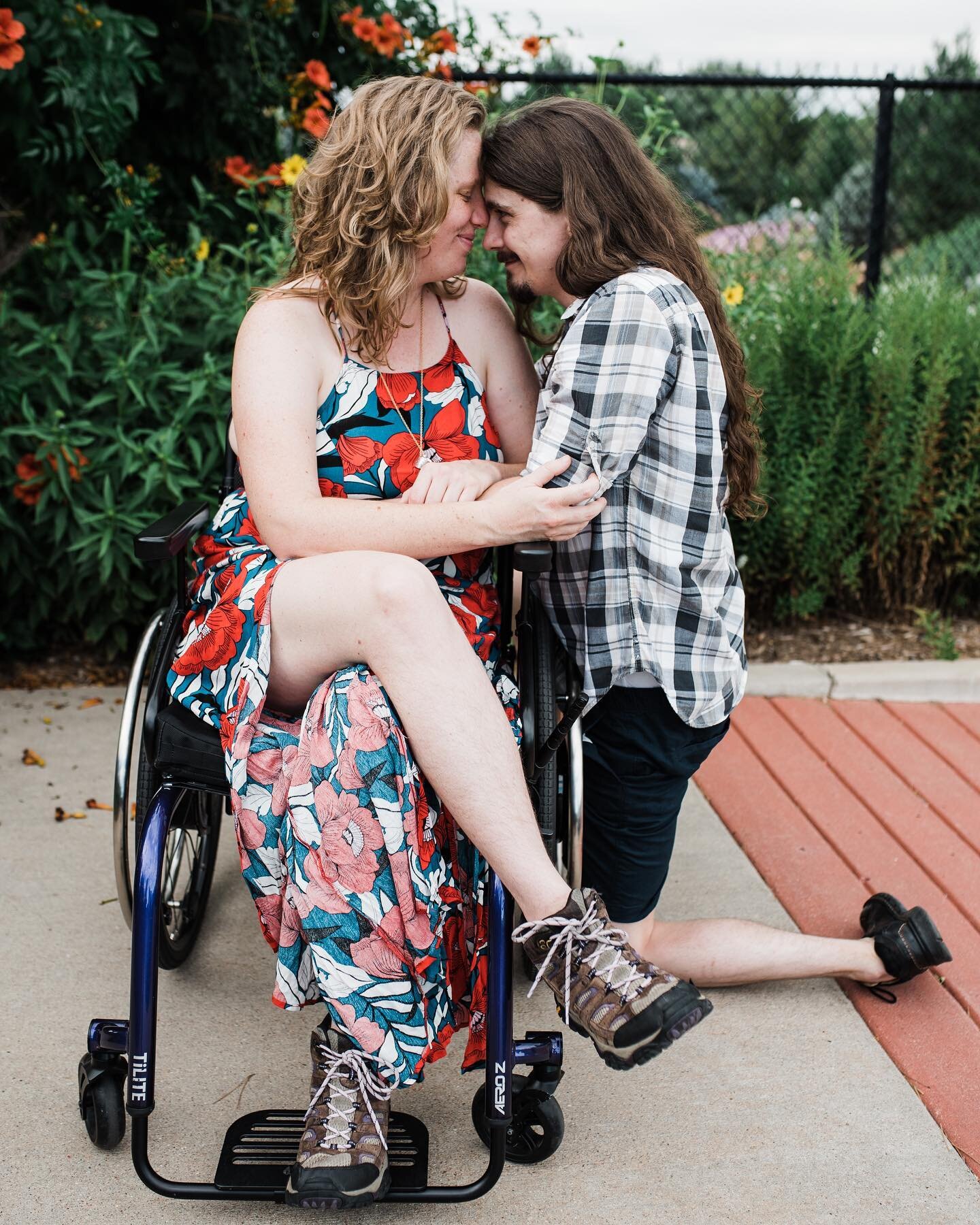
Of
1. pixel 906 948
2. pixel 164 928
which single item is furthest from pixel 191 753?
pixel 906 948

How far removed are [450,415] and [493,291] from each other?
31cm

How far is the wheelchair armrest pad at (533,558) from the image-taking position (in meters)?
1.75

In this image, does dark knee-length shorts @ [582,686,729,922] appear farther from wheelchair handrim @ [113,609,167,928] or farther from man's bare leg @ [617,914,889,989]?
wheelchair handrim @ [113,609,167,928]

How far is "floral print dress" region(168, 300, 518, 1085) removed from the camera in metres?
1.69

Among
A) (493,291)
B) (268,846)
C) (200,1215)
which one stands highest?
(493,291)

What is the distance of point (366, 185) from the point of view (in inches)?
75.2

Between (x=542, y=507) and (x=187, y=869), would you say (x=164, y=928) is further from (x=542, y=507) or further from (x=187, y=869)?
(x=542, y=507)

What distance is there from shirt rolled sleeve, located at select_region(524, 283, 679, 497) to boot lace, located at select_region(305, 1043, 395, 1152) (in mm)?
868

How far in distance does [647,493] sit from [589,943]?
0.68 m

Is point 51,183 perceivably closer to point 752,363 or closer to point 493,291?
point 493,291

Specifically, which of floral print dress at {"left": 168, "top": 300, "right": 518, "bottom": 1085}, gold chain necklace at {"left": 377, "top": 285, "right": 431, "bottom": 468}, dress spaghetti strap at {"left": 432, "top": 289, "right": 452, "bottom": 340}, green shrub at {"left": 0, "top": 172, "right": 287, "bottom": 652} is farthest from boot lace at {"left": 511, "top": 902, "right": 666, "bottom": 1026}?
green shrub at {"left": 0, "top": 172, "right": 287, "bottom": 652}

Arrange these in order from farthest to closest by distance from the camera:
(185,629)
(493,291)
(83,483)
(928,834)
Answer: (83,483) → (928,834) → (493,291) → (185,629)

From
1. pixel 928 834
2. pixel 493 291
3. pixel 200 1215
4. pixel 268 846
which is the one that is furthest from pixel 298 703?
pixel 928 834

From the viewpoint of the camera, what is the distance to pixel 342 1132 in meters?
1.67
